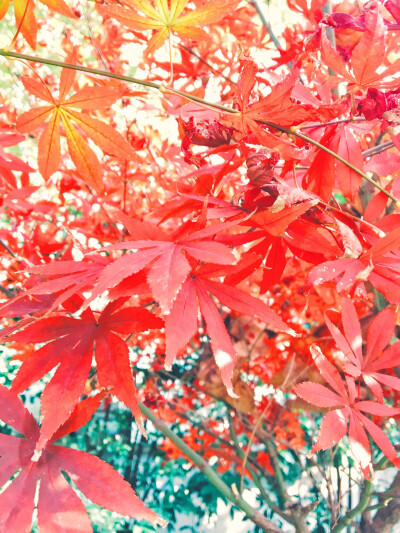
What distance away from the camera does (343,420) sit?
1.83ft

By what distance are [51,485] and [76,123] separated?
46 cm

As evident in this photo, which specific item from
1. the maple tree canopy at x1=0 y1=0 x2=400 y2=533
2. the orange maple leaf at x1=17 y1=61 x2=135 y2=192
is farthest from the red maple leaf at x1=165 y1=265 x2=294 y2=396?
the orange maple leaf at x1=17 y1=61 x2=135 y2=192

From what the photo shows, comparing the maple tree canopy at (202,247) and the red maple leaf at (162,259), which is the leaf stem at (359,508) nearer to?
the maple tree canopy at (202,247)

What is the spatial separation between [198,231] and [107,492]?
0.89ft

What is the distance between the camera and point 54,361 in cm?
46

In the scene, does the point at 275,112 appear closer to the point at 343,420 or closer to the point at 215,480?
the point at 343,420

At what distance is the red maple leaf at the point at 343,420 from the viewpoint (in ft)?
1.73

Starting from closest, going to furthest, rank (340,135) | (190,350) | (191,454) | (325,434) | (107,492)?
(107,492)
(325,434)
(340,135)
(191,454)
(190,350)

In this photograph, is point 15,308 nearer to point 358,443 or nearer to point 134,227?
point 134,227

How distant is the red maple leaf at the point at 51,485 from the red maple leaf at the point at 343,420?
233 mm

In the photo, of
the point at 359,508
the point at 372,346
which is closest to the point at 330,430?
the point at 372,346

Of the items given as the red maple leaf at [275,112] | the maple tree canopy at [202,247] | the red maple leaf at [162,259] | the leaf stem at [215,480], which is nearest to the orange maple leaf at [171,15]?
the maple tree canopy at [202,247]

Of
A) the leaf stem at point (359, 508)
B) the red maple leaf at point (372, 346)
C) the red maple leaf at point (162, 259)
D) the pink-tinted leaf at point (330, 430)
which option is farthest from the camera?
the leaf stem at point (359, 508)

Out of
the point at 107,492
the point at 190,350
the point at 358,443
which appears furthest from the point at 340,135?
the point at 190,350
